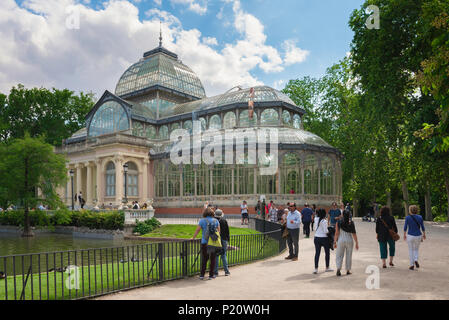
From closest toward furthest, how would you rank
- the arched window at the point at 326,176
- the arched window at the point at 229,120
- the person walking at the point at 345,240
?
the person walking at the point at 345,240 < the arched window at the point at 326,176 < the arched window at the point at 229,120

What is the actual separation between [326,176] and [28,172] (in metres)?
25.4

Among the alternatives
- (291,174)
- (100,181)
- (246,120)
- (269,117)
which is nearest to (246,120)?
(246,120)

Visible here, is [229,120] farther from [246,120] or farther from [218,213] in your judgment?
[218,213]

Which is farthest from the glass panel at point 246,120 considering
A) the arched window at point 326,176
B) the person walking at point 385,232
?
the person walking at point 385,232

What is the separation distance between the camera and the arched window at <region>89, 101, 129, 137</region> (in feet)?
148

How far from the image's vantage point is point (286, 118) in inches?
1603

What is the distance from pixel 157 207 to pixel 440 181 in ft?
89.1

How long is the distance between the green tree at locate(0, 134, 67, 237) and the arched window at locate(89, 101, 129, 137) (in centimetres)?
1628

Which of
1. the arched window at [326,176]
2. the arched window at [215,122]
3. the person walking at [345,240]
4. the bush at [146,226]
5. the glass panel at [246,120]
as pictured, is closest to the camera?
the person walking at [345,240]

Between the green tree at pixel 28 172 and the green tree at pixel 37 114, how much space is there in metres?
29.6

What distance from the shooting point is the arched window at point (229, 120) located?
133 feet

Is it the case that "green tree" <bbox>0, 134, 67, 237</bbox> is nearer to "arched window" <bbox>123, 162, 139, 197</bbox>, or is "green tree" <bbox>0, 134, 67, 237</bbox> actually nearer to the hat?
"arched window" <bbox>123, 162, 139, 197</bbox>

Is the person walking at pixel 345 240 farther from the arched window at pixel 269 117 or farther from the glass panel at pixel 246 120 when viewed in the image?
the arched window at pixel 269 117
